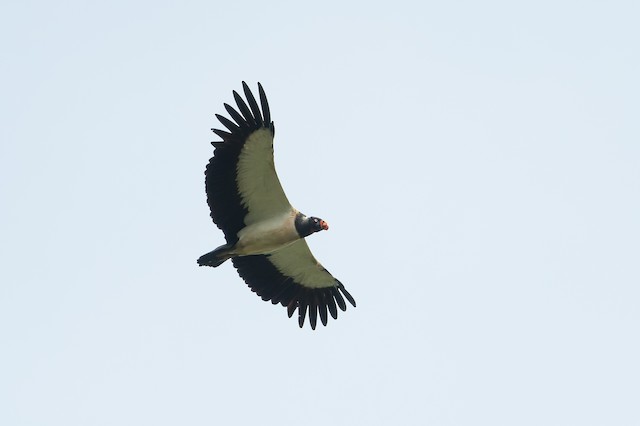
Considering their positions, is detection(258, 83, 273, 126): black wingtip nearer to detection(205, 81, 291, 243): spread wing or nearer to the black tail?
detection(205, 81, 291, 243): spread wing

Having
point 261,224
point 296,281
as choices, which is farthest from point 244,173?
point 296,281

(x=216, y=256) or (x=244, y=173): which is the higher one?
(x=244, y=173)

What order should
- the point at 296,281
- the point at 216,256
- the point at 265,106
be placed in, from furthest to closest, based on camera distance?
1. the point at 296,281
2. the point at 216,256
3. the point at 265,106

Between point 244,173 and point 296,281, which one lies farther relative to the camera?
point 296,281

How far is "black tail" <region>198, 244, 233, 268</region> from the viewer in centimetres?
3369

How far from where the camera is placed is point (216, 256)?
33.8 m

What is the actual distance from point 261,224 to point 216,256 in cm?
151

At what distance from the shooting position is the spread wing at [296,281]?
35781 millimetres

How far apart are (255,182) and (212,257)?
229 cm

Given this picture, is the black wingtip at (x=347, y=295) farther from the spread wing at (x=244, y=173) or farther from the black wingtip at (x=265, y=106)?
the black wingtip at (x=265, y=106)

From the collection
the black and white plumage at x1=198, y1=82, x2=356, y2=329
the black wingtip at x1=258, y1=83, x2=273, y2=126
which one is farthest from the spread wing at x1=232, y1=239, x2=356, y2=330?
the black wingtip at x1=258, y1=83, x2=273, y2=126

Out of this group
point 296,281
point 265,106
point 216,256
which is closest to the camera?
point 265,106

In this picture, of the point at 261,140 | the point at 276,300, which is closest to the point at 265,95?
the point at 261,140

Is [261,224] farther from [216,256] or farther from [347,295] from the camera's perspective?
[347,295]
